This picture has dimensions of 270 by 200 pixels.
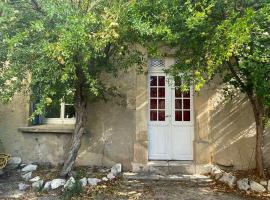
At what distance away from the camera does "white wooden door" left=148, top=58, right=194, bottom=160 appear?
782 centimetres

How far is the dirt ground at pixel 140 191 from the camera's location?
232 inches

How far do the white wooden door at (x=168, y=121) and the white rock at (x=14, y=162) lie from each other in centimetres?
321

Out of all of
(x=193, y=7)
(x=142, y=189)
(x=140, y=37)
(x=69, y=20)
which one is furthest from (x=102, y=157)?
(x=193, y=7)

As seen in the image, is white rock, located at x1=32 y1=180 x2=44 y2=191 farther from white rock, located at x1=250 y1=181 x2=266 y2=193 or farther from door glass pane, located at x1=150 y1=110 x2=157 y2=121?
white rock, located at x1=250 y1=181 x2=266 y2=193

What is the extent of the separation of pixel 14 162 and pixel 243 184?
17.3 feet

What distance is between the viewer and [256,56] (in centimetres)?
474

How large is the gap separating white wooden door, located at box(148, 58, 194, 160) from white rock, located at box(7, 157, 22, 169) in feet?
10.5

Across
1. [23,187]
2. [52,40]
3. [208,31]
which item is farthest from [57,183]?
[208,31]

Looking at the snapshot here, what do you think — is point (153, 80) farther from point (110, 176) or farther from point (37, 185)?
point (37, 185)

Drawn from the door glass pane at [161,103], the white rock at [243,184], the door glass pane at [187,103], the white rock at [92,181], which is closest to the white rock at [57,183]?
the white rock at [92,181]

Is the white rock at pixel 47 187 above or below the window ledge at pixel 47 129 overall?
below

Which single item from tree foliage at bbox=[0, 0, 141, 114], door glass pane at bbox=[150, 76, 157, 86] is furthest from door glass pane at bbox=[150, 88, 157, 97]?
tree foliage at bbox=[0, 0, 141, 114]

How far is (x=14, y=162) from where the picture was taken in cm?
779

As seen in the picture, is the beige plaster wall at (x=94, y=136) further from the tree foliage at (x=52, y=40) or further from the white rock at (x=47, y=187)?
the tree foliage at (x=52, y=40)
